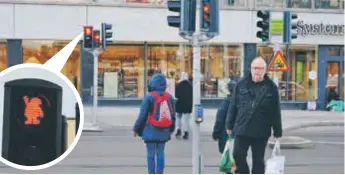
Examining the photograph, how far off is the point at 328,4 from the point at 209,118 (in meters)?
10.5

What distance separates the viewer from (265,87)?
731 cm

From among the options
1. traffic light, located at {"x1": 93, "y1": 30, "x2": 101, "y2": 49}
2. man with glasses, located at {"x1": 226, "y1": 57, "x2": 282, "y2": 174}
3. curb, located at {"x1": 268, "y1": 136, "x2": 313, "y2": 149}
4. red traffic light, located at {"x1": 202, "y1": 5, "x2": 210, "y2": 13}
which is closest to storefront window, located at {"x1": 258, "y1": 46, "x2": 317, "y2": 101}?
traffic light, located at {"x1": 93, "y1": 30, "x2": 101, "y2": 49}

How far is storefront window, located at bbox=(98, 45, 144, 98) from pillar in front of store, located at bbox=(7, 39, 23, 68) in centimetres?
351

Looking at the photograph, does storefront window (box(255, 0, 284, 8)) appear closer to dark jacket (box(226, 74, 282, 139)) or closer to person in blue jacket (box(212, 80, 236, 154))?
person in blue jacket (box(212, 80, 236, 154))

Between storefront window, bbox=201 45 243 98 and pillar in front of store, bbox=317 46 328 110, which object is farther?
pillar in front of store, bbox=317 46 328 110

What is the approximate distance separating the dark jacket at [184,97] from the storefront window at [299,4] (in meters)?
16.3

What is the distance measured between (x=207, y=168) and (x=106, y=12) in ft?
63.9

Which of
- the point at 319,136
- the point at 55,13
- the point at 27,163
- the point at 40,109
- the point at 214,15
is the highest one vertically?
the point at 55,13

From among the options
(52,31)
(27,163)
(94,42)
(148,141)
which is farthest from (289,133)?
(27,163)

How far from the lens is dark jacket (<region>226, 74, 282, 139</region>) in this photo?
23.7ft

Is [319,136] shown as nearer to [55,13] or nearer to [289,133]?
[289,133]

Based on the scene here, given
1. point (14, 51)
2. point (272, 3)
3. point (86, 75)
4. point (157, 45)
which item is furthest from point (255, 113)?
point (272, 3)

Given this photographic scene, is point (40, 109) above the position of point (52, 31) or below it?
below

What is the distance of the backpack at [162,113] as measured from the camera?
8086 millimetres
